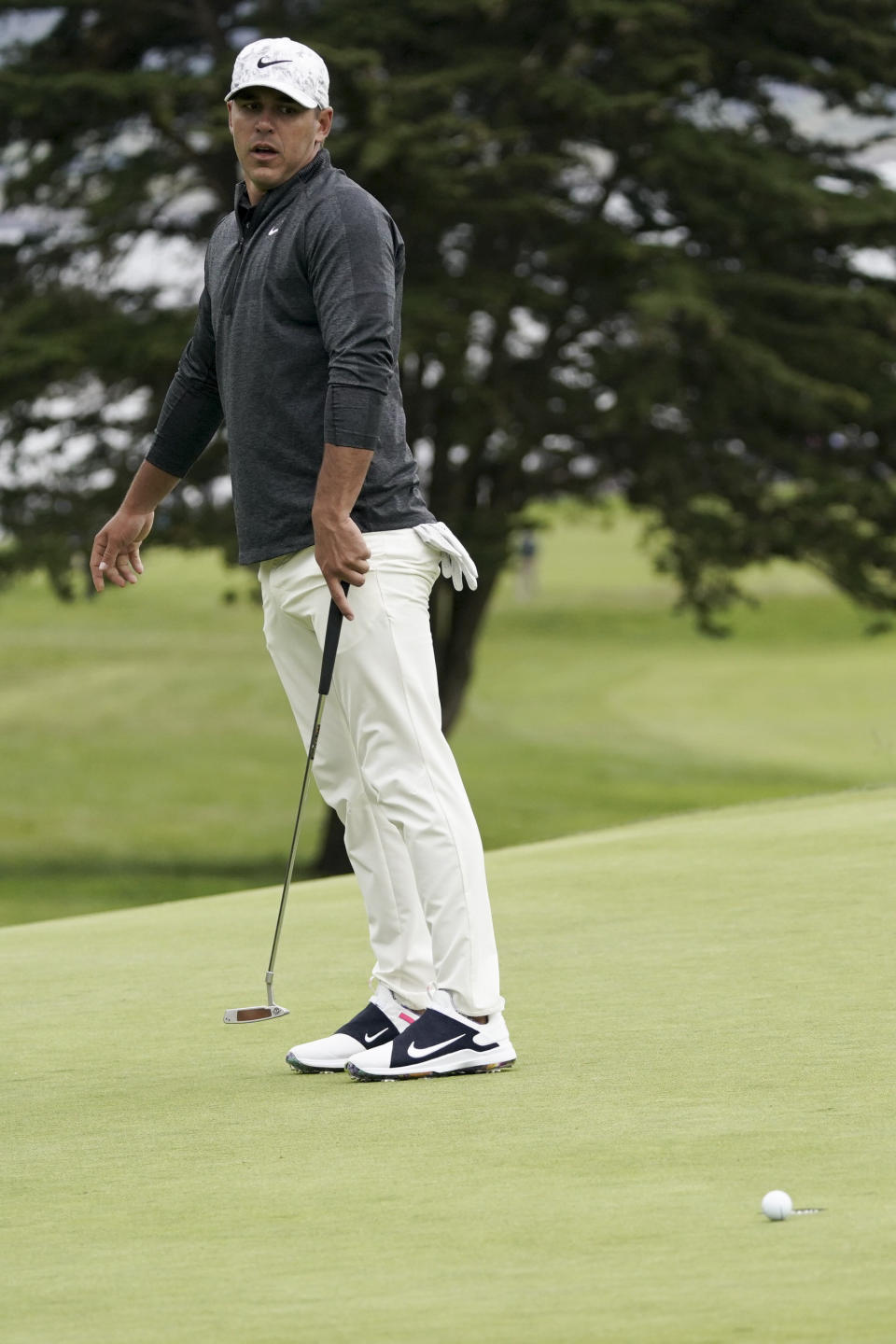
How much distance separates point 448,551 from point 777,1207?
1.90m

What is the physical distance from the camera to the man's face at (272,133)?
4332 millimetres

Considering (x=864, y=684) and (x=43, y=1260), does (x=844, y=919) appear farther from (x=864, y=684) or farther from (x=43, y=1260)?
(x=864, y=684)

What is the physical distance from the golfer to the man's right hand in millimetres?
569

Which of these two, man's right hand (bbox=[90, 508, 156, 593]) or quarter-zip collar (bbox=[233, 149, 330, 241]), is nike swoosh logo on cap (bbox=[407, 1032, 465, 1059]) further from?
quarter-zip collar (bbox=[233, 149, 330, 241])

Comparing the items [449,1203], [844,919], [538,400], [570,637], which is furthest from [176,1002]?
[570,637]

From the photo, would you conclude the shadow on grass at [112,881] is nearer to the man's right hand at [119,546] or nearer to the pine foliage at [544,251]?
the pine foliage at [544,251]

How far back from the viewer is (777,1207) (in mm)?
2889

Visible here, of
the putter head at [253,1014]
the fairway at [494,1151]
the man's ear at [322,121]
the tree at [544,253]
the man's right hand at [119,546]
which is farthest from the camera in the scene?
the tree at [544,253]

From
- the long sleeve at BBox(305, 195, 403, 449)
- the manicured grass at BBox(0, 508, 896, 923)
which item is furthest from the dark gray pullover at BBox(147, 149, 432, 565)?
the manicured grass at BBox(0, 508, 896, 923)

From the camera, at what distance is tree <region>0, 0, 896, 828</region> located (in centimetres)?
1630

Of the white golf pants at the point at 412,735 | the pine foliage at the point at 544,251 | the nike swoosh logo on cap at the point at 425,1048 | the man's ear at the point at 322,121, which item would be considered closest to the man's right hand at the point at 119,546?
the white golf pants at the point at 412,735

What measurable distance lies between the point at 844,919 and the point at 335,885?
322cm

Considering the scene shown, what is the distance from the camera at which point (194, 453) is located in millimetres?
5074

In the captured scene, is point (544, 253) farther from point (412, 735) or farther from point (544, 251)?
point (412, 735)
